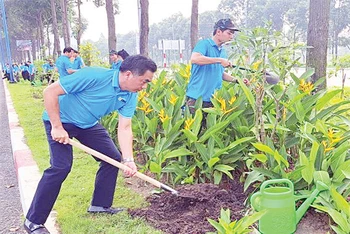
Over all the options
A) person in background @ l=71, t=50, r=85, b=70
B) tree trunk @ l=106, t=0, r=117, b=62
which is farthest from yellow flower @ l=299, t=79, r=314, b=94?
tree trunk @ l=106, t=0, r=117, b=62

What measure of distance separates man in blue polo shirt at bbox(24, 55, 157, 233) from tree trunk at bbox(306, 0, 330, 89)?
2.85m

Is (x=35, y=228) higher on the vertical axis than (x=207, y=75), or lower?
lower

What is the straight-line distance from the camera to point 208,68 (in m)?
4.09

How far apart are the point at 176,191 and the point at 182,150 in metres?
0.46

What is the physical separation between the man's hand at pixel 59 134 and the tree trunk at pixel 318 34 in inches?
130

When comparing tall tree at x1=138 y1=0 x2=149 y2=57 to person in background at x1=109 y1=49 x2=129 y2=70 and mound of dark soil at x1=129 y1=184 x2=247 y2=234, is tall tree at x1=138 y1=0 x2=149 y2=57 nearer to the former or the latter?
person in background at x1=109 y1=49 x2=129 y2=70

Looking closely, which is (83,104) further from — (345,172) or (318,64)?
(318,64)

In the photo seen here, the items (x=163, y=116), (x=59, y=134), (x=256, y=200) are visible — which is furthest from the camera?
(x=163, y=116)

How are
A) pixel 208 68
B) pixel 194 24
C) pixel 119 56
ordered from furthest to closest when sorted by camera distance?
pixel 194 24 < pixel 119 56 < pixel 208 68

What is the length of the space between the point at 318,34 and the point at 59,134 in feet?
11.7

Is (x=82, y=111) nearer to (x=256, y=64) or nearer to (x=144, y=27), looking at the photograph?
(x=256, y=64)

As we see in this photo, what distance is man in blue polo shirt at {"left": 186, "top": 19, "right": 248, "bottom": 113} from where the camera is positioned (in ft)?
13.1

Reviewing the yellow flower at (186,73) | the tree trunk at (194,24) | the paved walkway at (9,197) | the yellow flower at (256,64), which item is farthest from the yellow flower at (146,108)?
the tree trunk at (194,24)

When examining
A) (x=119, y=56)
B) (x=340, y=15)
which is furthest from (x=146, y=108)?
(x=340, y=15)
